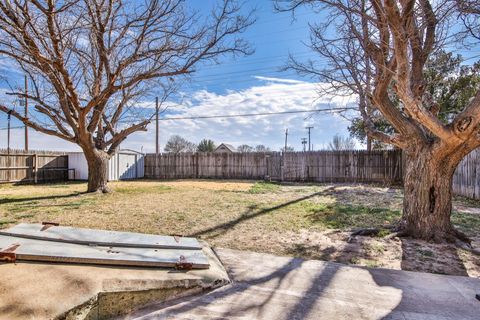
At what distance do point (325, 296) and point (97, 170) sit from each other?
8.06 metres

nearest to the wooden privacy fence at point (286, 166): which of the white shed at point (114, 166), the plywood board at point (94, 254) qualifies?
the white shed at point (114, 166)

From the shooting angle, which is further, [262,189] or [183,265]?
[262,189]

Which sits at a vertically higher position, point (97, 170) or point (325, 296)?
point (97, 170)

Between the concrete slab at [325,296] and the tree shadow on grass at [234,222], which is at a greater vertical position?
the concrete slab at [325,296]

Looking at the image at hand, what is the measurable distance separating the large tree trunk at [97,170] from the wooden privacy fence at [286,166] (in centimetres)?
750

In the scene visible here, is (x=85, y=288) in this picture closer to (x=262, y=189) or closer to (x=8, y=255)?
(x=8, y=255)

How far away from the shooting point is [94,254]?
79.9 inches

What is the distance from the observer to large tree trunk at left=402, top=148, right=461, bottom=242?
3.66 m

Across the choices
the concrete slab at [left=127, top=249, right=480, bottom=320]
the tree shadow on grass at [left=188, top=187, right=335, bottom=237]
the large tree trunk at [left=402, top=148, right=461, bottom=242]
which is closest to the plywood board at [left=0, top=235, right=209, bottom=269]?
the concrete slab at [left=127, top=249, right=480, bottom=320]

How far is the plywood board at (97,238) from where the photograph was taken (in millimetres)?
2297

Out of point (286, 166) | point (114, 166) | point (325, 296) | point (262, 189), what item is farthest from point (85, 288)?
point (114, 166)

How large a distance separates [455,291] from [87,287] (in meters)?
2.50

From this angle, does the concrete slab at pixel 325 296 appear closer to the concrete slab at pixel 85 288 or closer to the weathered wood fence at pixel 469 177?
the concrete slab at pixel 85 288

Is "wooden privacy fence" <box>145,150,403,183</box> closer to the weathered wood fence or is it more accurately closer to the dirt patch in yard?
the weathered wood fence
